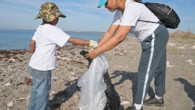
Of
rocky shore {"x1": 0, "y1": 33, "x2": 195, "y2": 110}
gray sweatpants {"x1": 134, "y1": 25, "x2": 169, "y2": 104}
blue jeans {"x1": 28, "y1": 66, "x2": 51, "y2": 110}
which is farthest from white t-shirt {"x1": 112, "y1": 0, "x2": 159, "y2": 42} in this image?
rocky shore {"x1": 0, "y1": 33, "x2": 195, "y2": 110}

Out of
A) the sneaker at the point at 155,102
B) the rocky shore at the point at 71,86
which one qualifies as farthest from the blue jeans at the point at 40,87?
the sneaker at the point at 155,102

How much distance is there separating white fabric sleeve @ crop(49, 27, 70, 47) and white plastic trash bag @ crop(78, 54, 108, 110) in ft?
2.03

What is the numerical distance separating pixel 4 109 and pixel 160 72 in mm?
3084

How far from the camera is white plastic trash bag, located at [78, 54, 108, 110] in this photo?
3854 mm

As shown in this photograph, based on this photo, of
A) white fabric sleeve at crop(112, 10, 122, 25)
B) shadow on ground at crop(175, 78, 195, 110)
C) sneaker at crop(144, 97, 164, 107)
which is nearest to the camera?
white fabric sleeve at crop(112, 10, 122, 25)

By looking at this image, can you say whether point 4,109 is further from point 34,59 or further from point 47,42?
point 47,42

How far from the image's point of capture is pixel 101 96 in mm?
3914

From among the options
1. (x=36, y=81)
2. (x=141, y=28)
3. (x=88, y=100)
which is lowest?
(x=88, y=100)

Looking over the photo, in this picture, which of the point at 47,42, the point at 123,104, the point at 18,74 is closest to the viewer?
the point at 47,42

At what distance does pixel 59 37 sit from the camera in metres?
3.61

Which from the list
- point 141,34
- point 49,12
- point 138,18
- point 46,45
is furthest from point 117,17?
point 46,45

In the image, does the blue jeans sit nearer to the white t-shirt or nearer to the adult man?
the adult man

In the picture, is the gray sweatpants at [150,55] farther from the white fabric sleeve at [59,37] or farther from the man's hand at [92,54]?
the white fabric sleeve at [59,37]

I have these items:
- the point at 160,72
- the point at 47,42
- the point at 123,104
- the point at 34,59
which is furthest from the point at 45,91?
the point at 160,72
